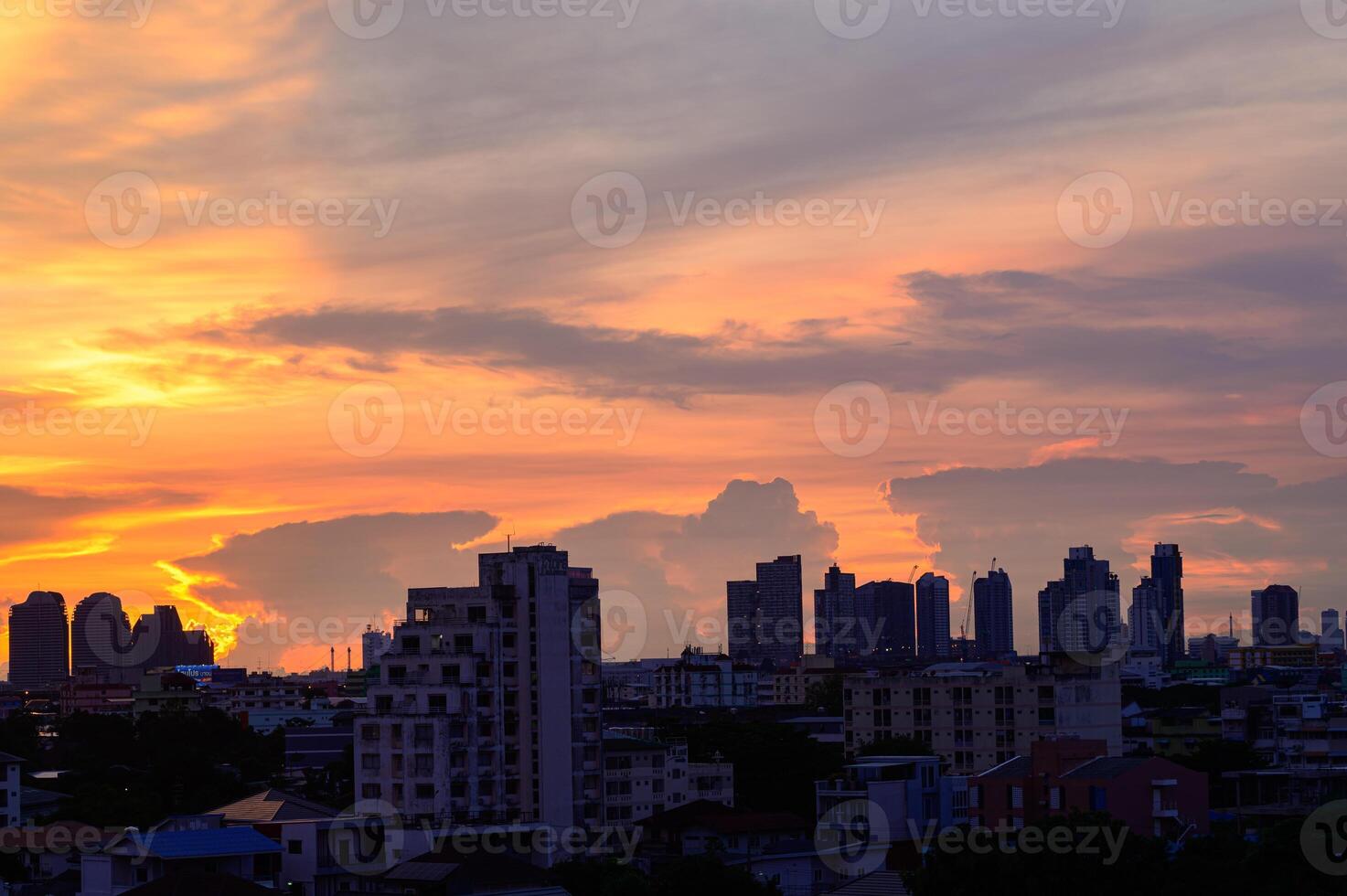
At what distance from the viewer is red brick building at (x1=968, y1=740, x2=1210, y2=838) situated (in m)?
60.0

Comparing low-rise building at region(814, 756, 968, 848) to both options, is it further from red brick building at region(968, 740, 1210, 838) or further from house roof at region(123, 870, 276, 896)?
house roof at region(123, 870, 276, 896)

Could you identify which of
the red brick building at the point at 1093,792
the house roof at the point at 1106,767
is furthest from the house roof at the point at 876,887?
the house roof at the point at 1106,767

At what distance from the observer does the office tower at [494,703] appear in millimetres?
68562

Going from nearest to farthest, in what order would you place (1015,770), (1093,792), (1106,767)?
(1093,792)
(1106,767)
(1015,770)

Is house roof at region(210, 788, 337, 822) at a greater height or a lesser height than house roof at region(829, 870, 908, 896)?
greater

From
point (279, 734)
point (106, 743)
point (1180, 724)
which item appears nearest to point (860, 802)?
point (1180, 724)

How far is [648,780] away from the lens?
76.3m

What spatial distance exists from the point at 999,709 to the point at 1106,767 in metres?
26.8

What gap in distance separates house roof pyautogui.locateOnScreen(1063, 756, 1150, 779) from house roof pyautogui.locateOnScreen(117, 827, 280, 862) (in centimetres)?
2844

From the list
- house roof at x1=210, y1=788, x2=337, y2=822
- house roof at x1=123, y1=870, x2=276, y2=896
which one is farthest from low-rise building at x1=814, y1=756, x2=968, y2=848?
house roof at x1=123, y1=870, x2=276, y2=896

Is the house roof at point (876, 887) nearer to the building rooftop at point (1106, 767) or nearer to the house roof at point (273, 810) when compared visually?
the building rooftop at point (1106, 767)

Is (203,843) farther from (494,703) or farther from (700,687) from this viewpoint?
(700,687)

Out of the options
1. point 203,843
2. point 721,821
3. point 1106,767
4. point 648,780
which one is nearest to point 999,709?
point 648,780

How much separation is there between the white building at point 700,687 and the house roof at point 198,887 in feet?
445
